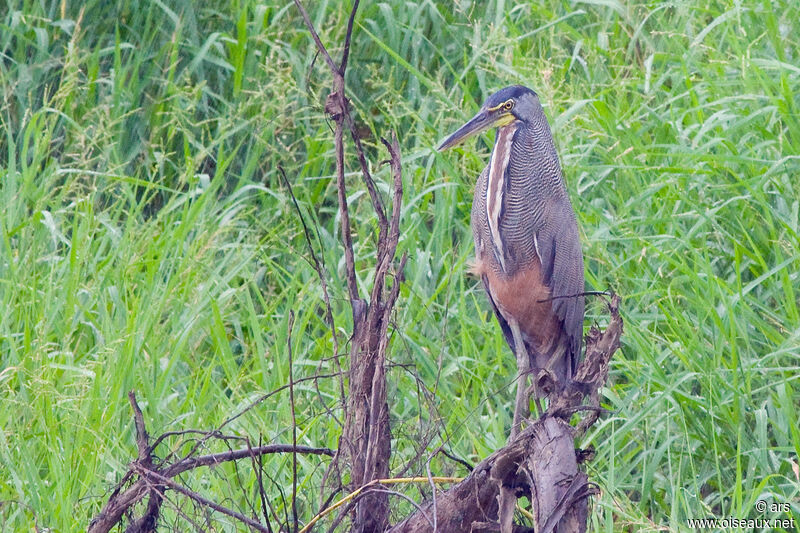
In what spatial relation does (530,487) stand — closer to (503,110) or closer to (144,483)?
(144,483)

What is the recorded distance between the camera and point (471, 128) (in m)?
3.09

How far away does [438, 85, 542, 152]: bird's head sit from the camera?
3.11 m

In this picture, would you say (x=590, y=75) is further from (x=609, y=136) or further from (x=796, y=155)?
(x=796, y=155)

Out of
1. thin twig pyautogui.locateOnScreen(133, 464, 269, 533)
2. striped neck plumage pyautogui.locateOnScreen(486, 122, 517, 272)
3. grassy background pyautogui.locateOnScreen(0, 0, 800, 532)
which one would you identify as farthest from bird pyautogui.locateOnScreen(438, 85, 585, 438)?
thin twig pyautogui.locateOnScreen(133, 464, 269, 533)

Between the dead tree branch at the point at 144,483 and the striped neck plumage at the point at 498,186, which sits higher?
the striped neck plumage at the point at 498,186

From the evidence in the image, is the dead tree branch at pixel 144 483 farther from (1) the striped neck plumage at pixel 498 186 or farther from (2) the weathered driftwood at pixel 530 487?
(1) the striped neck plumage at pixel 498 186

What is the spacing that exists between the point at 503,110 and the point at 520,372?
2.53ft

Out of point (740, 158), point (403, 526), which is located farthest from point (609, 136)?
point (403, 526)

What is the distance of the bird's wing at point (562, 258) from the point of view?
317cm

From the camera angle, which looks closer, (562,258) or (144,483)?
(144,483)

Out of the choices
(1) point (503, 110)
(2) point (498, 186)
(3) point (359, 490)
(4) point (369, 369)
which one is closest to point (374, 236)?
(2) point (498, 186)

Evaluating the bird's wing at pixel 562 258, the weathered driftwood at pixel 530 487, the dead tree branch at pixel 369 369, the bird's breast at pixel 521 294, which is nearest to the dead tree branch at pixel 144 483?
the dead tree branch at pixel 369 369

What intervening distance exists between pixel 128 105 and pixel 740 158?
100 inches

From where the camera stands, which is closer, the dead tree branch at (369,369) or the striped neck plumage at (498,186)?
the dead tree branch at (369,369)
